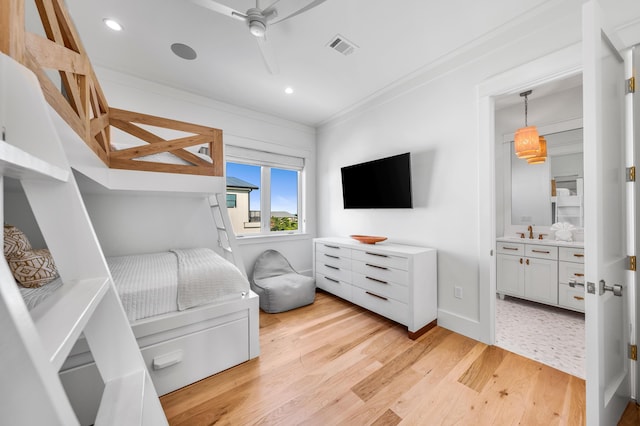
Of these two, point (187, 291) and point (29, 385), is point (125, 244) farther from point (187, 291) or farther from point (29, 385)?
point (29, 385)

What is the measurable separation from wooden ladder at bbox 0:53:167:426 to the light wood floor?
0.92m

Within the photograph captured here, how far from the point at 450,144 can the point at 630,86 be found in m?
1.09

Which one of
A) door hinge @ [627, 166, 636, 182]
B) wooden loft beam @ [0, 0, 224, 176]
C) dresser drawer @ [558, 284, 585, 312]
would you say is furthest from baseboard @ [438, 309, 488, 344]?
wooden loft beam @ [0, 0, 224, 176]

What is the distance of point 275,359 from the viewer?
1845 mm

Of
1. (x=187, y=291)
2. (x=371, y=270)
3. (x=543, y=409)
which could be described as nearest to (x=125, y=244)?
(x=187, y=291)

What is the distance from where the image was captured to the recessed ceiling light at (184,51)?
6.81ft

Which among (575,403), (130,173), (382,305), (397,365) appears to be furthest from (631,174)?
(130,173)

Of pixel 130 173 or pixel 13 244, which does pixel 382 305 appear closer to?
pixel 130 173

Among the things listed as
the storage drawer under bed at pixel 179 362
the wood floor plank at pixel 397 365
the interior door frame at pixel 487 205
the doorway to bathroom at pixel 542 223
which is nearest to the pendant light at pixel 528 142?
the doorway to bathroom at pixel 542 223

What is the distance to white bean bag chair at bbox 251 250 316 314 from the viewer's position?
105 inches

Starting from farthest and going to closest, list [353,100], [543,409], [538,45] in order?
[353,100] < [538,45] < [543,409]

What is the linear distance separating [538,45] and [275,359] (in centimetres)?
309

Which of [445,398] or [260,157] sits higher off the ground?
[260,157]

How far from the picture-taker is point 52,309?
1.62ft
